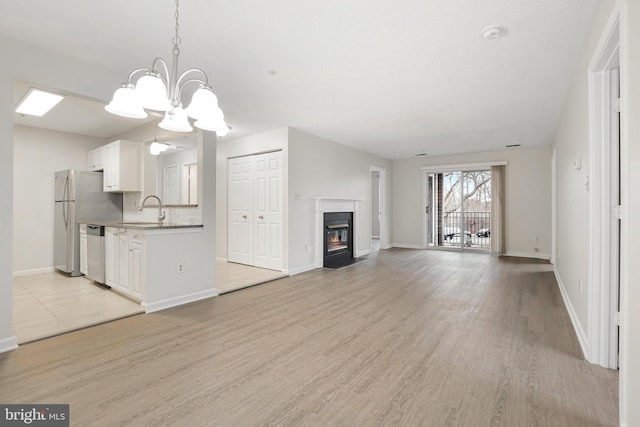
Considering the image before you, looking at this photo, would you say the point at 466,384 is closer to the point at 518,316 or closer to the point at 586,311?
the point at 586,311

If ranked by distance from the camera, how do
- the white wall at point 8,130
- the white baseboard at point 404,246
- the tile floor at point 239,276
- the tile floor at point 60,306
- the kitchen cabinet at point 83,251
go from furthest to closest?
1. the white baseboard at point 404,246
2. the kitchen cabinet at point 83,251
3. the tile floor at point 239,276
4. the tile floor at point 60,306
5. the white wall at point 8,130

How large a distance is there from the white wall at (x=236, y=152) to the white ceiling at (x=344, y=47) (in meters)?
0.85

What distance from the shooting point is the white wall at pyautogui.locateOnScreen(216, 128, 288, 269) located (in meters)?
5.25

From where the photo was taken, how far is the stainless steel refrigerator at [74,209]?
4934mm

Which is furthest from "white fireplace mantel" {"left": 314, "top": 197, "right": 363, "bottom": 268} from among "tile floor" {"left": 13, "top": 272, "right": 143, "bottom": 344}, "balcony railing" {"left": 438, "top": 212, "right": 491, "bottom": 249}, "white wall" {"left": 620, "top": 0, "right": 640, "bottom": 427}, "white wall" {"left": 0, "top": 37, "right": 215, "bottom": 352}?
"white wall" {"left": 620, "top": 0, "right": 640, "bottom": 427}

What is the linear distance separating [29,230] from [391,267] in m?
6.54

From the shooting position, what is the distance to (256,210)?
570cm

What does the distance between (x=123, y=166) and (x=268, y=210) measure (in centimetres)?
244

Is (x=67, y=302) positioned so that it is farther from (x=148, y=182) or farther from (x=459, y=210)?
(x=459, y=210)

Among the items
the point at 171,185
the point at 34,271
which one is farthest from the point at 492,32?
the point at 34,271

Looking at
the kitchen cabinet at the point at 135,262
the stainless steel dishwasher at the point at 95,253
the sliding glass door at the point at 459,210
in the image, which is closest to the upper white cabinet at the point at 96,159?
the stainless steel dishwasher at the point at 95,253

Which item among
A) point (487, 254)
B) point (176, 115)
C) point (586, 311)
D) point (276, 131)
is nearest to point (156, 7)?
point (176, 115)

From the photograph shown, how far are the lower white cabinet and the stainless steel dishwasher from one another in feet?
0.39

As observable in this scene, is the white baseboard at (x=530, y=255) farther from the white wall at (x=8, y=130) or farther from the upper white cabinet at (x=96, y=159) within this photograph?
the upper white cabinet at (x=96, y=159)
